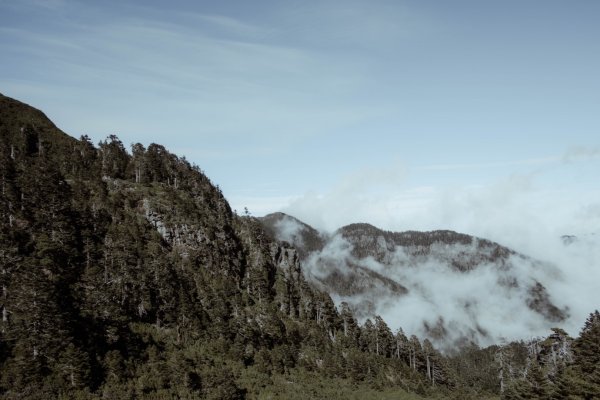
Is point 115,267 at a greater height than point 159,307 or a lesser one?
greater

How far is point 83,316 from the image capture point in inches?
2790

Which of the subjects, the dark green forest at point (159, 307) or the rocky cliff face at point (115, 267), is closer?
the rocky cliff face at point (115, 267)

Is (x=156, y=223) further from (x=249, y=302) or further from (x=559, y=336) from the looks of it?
(x=559, y=336)

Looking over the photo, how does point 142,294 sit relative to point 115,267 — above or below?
below

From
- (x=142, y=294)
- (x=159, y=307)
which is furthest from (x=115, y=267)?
(x=159, y=307)

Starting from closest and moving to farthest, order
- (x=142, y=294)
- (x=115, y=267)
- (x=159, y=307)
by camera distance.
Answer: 1. (x=142, y=294)
2. (x=115, y=267)
3. (x=159, y=307)

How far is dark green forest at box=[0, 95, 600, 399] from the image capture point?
6325 centimetres

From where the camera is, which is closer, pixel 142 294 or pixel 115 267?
pixel 142 294

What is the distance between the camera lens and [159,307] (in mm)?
90188

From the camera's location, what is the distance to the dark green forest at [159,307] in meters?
63.2

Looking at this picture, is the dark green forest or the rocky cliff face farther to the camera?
the dark green forest

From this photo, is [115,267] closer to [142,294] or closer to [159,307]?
[142,294]

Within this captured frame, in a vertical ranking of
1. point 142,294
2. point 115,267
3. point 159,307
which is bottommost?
point 159,307

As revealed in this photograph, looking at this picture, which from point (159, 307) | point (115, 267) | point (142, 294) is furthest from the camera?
point (159, 307)
